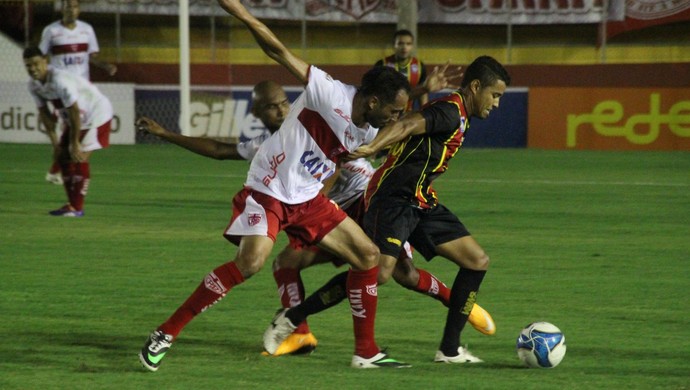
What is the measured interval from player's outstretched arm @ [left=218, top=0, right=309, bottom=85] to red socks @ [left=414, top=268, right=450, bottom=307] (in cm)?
143

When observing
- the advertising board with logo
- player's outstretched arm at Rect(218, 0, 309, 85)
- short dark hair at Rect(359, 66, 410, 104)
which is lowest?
the advertising board with logo

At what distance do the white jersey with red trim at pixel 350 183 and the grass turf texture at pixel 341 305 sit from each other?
70cm

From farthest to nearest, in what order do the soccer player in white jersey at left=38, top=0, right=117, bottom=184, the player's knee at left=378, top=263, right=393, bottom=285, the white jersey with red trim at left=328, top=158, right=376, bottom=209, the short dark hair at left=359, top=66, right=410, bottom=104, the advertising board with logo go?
the advertising board with logo
the soccer player in white jersey at left=38, top=0, right=117, bottom=184
the white jersey with red trim at left=328, top=158, right=376, bottom=209
the player's knee at left=378, top=263, right=393, bottom=285
the short dark hair at left=359, top=66, right=410, bottom=104

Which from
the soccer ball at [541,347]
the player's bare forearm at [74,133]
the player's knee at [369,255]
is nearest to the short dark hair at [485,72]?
the player's knee at [369,255]

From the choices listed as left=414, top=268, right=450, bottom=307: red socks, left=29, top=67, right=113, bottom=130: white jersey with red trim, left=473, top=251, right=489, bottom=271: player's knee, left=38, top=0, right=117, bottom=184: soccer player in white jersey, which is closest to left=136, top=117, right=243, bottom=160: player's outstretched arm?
left=414, top=268, right=450, bottom=307: red socks

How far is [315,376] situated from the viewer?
5605 mm

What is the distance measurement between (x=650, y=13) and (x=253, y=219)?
18940mm

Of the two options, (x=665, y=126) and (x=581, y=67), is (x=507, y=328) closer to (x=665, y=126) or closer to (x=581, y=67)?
(x=665, y=126)

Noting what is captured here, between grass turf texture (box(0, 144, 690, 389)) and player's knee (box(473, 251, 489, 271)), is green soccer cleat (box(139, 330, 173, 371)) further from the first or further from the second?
player's knee (box(473, 251, 489, 271))

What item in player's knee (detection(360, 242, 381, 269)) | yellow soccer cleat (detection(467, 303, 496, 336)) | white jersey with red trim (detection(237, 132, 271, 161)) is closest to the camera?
player's knee (detection(360, 242, 381, 269))

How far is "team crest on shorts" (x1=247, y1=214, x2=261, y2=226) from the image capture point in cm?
572

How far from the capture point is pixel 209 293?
223 inches

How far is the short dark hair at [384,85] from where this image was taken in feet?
18.6

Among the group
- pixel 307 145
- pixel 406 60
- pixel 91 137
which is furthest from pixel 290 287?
pixel 406 60
